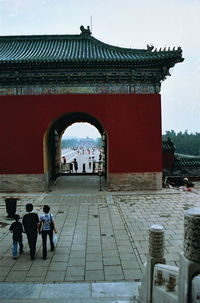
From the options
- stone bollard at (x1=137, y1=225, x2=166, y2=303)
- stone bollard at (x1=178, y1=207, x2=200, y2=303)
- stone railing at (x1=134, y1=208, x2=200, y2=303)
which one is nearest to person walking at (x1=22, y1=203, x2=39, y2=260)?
stone railing at (x1=134, y1=208, x2=200, y2=303)

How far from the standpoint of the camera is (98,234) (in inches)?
280

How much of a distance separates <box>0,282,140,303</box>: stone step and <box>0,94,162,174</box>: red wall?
828 cm

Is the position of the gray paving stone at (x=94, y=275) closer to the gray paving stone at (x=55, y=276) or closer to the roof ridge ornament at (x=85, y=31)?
the gray paving stone at (x=55, y=276)

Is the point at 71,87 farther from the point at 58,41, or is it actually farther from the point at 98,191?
the point at 98,191

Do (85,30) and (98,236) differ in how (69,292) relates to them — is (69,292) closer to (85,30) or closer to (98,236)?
(98,236)

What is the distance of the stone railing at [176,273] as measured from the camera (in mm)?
2508

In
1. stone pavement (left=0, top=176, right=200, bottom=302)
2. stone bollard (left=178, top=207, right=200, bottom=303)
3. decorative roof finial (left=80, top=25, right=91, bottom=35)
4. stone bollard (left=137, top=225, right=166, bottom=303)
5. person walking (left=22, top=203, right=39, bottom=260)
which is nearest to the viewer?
stone bollard (left=178, top=207, right=200, bottom=303)

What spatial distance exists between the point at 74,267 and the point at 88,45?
12.7 m

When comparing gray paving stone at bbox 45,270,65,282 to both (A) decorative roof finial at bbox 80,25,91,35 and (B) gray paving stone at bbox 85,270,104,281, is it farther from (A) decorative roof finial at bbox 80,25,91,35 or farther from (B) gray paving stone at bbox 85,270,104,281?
(A) decorative roof finial at bbox 80,25,91,35

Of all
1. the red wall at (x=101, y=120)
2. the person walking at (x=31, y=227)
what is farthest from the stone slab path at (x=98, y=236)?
the red wall at (x=101, y=120)

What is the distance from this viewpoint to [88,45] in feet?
48.8

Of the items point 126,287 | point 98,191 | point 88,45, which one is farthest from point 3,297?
point 88,45

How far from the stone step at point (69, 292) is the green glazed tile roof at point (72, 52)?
985 centimetres

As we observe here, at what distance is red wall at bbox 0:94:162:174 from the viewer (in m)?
12.6
